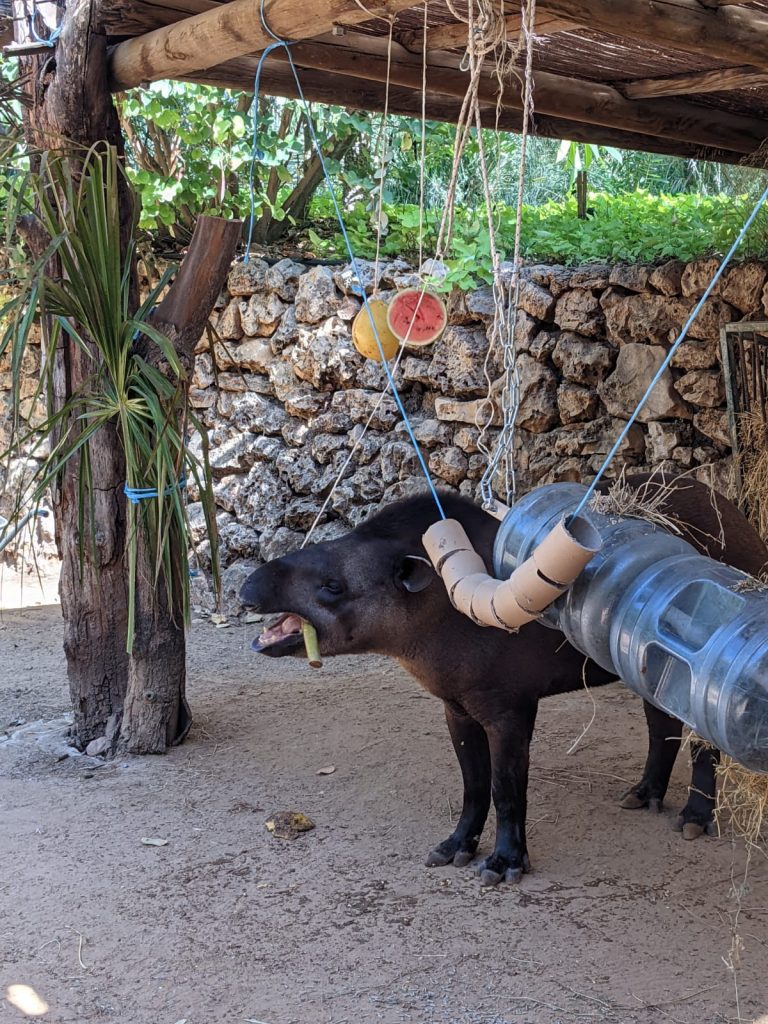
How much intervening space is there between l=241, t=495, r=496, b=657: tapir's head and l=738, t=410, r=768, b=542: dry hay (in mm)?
2404

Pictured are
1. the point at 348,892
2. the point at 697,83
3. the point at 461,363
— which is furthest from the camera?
the point at 461,363

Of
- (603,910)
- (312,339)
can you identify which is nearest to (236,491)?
(312,339)

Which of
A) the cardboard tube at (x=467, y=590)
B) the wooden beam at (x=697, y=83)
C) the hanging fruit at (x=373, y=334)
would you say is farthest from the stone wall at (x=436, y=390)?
the cardboard tube at (x=467, y=590)

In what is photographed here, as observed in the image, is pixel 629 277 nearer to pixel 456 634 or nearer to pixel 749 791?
pixel 456 634

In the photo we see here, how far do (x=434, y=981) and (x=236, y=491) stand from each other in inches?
198

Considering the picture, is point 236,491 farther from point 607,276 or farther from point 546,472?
point 607,276

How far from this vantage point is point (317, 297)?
24.5 ft

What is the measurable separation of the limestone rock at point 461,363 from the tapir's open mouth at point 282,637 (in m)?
3.42

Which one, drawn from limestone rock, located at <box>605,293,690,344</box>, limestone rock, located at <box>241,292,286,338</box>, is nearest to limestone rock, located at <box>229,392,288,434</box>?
limestone rock, located at <box>241,292,286,338</box>

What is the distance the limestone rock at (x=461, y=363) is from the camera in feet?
23.0

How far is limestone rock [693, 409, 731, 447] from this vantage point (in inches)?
242

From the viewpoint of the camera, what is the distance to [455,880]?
152 inches

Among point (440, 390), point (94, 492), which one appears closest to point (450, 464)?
point (440, 390)

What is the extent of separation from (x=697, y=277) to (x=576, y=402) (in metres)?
1.00
